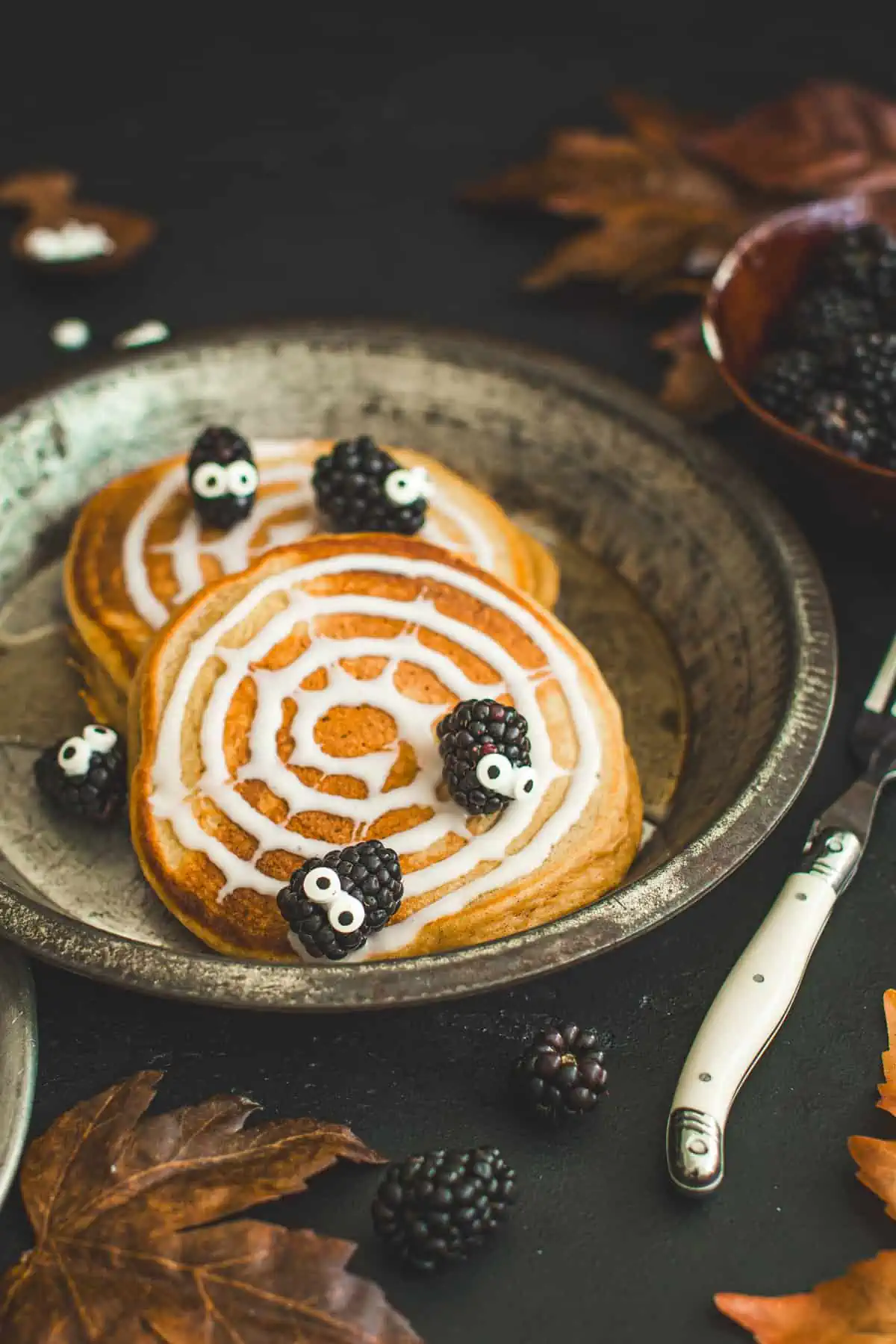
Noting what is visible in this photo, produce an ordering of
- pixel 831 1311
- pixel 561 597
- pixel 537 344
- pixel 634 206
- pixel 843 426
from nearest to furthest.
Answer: pixel 831 1311 → pixel 843 426 → pixel 561 597 → pixel 537 344 → pixel 634 206

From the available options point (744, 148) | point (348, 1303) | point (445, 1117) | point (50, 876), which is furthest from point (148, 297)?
point (348, 1303)

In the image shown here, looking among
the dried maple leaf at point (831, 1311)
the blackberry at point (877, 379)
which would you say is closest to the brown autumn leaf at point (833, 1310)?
the dried maple leaf at point (831, 1311)

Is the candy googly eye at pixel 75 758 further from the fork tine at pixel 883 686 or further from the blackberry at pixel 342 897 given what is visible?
the fork tine at pixel 883 686

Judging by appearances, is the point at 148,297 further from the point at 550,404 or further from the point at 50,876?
the point at 50,876

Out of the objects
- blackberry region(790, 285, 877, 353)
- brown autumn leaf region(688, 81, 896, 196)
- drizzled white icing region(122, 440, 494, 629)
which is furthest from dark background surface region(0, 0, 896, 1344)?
drizzled white icing region(122, 440, 494, 629)

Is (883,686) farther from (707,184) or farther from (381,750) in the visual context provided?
(707,184)

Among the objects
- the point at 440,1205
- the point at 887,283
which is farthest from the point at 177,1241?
the point at 887,283
